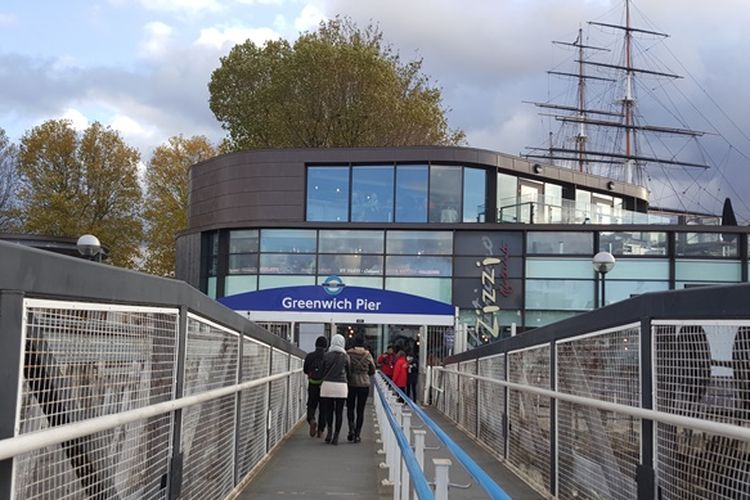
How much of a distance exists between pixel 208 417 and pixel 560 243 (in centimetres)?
2802

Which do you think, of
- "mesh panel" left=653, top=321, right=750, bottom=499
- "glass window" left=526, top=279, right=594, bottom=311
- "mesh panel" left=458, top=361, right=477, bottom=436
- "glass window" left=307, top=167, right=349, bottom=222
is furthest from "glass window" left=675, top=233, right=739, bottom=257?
"mesh panel" left=653, top=321, right=750, bottom=499

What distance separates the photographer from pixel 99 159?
4819 cm

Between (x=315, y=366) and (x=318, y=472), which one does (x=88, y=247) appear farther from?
(x=318, y=472)

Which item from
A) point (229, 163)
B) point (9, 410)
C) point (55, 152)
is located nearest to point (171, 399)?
point (9, 410)

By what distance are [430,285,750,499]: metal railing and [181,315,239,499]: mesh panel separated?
2840 millimetres

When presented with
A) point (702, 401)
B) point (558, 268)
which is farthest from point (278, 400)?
point (558, 268)

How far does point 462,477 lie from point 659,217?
27846 mm

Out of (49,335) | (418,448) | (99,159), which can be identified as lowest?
(418,448)

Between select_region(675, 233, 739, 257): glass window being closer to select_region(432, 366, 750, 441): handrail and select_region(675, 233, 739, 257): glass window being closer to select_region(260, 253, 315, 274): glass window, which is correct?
select_region(260, 253, 315, 274): glass window

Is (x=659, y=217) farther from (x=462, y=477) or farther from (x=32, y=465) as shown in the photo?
(x=32, y=465)

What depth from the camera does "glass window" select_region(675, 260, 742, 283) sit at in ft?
108

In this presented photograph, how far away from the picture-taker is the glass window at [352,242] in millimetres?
33344

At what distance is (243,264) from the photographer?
34.0 m

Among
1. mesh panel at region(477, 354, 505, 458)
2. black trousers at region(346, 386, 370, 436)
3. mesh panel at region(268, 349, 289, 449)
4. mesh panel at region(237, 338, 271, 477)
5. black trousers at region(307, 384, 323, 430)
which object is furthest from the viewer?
black trousers at region(307, 384, 323, 430)
